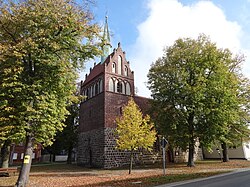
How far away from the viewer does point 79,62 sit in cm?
1441

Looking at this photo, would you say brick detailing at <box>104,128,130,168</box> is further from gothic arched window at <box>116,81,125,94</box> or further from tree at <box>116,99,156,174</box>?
tree at <box>116,99,156,174</box>

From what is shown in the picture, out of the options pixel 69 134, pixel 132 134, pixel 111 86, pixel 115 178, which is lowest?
pixel 115 178

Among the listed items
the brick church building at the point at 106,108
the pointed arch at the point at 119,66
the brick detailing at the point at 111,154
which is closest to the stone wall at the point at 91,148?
the brick church building at the point at 106,108

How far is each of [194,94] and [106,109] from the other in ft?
36.7

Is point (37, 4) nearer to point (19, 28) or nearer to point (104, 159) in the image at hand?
point (19, 28)

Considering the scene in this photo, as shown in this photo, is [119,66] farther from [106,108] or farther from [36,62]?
[36,62]

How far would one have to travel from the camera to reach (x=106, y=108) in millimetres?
26094

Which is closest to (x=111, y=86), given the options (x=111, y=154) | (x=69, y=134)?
(x=111, y=154)

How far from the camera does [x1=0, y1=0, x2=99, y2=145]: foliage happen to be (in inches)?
440

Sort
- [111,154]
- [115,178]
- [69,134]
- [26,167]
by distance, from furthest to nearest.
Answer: [69,134] < [111,154] < [115,178] < [26,167]

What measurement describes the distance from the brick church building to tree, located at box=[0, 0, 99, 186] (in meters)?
12.9

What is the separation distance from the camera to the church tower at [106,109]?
25266 mm

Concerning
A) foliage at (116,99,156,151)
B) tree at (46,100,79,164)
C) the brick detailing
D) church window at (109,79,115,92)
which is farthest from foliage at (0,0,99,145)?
tree at (46,100,79,164)

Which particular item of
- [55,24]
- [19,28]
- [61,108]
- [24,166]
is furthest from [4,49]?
[24,166]
